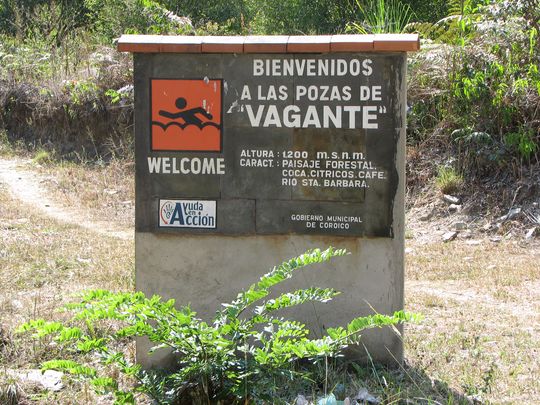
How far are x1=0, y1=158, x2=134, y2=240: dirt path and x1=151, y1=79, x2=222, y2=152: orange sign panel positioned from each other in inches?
179

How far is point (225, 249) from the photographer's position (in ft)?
16.4

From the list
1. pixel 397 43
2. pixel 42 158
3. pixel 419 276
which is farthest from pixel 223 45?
pixel 42 158

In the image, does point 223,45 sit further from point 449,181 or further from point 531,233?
point 449,181

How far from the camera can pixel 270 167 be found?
195 inches

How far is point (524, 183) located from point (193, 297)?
6.00 m

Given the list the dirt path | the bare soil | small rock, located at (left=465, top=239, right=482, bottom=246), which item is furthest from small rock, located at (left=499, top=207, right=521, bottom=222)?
the dirt path

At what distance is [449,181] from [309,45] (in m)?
5.89

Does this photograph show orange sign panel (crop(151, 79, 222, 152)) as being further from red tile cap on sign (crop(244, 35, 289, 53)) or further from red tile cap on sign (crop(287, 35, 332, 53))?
red tile cap on sign (crop(287, 35, 332, 53))

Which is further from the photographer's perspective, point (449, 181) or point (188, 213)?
point (449, 181)

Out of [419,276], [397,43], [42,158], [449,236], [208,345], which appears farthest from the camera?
[42,158]

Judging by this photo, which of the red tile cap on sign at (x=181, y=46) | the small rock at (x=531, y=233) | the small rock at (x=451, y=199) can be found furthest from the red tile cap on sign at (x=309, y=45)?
the small rock at (x=451, y=199)

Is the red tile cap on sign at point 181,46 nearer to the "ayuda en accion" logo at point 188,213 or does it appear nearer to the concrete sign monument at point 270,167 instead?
the concrete sign monument at point 270,167

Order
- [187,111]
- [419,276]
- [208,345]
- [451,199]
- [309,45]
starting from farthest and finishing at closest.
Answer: [451,199], [419,276], [187,111], [309,45], [208,345]

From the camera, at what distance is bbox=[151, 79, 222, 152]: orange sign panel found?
16.2 feet
